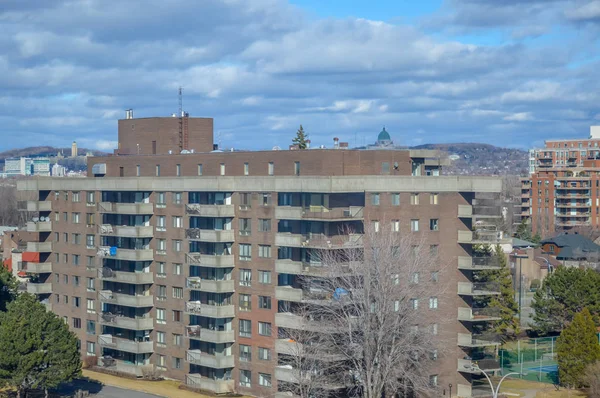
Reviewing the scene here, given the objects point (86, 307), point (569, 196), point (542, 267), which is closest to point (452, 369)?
point (86, 307)

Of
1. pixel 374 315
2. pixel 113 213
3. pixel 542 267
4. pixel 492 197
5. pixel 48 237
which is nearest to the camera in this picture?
pixel 374 315

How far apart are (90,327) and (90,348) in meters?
2.03

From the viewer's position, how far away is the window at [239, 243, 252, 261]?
7962 centimetres

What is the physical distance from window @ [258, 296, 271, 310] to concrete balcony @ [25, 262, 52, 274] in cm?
3055

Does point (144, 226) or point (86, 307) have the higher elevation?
point (144, 226)

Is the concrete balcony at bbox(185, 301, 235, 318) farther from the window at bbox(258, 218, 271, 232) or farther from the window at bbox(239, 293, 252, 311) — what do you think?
the window at bbox(258, 218, 271, 232)

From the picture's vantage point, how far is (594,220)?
187875mm

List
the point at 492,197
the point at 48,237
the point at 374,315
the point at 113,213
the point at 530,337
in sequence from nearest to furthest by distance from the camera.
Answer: the point at 374,315
the point at 492,197
the point at 113,213
the point at 48,237
the point at 530,337

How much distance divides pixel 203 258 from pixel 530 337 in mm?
43466

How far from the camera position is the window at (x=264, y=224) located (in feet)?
255

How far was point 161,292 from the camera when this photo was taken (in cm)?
8881

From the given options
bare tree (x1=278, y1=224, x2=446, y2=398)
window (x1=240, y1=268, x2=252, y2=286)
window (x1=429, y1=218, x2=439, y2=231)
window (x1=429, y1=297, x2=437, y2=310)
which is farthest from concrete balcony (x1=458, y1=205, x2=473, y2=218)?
window (x1=240, y1=268, x2=252, y2=286)

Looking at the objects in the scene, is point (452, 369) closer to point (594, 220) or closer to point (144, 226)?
point (144, 226)

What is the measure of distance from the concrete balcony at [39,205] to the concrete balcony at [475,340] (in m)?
44.4
